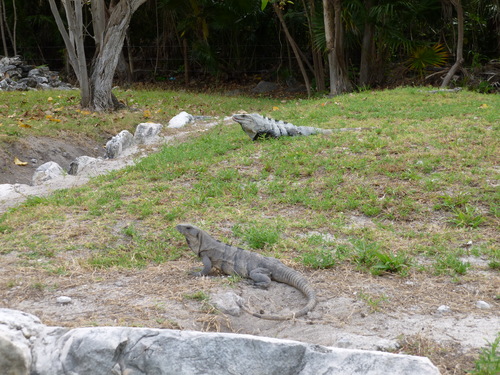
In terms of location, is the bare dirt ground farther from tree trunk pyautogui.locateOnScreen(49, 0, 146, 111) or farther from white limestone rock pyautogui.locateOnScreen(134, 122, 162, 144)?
tree trunk pyautogui.locateOnScreen(49, 0, 146, 111)

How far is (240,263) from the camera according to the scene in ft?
15.7

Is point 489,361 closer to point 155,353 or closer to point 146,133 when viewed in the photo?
point 155,353

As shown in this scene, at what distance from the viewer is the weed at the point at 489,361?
10.1 feet

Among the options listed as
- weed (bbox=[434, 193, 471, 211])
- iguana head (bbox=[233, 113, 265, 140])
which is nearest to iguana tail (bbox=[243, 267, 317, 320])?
weed (bbox=[434, 193, 471, 211])

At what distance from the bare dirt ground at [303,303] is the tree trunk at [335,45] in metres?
11.6

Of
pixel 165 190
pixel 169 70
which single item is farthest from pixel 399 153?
pixel 169 70

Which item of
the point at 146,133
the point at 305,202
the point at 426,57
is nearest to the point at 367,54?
the point at 426,57

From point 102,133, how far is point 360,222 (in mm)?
→ 7668

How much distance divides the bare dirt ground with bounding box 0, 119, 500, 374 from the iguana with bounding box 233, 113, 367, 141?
4.40 m

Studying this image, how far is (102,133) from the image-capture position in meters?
12.2

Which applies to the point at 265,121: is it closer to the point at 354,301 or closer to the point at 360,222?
the point at 360,222

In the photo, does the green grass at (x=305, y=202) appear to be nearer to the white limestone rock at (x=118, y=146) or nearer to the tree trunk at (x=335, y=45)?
the white limestone rock at (x=118, y=146)

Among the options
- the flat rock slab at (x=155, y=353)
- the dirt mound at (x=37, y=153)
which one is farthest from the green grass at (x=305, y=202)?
the dirt mound at (x=37, y=153)

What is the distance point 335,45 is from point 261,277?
487 inches
